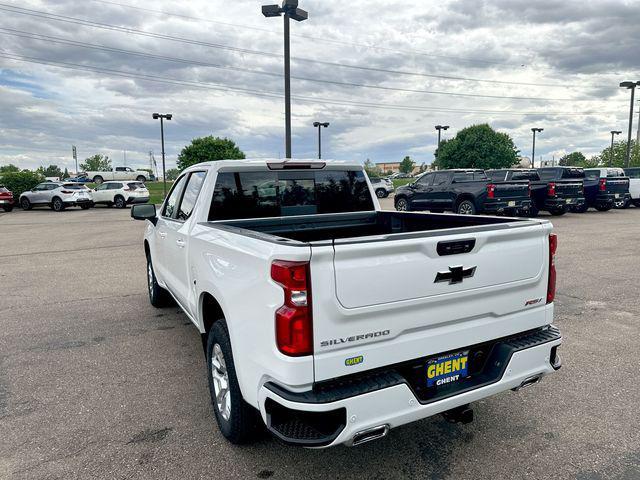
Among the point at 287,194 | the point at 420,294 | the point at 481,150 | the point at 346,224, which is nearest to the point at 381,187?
the point at 346,224

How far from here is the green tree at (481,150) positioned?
72125 millimetres

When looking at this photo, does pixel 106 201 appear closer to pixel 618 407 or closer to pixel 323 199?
pixel 323 199

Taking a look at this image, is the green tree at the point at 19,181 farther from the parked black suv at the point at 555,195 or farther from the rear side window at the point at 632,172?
the rear side window at the point at 632,172

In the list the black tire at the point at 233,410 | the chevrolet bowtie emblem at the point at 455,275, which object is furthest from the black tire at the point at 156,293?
the chevrolet bowtie emblem at the point at 455,275

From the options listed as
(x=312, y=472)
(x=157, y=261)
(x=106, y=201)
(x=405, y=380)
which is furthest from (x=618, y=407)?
(x=106, y=201)

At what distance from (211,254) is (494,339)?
1.87 metres

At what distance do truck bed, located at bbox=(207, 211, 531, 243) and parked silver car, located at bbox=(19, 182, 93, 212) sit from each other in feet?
89.2

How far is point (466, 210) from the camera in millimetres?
16547

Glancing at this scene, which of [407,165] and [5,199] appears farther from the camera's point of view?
[407,165]

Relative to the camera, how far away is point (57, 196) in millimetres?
27344

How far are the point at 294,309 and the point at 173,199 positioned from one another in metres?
3.12

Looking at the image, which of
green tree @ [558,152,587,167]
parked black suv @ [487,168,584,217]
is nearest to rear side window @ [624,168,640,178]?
parked black suv @ [487,168,584,217]

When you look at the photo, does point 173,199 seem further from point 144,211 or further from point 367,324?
point 367,324

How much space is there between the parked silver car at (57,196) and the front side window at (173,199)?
84.4ft
